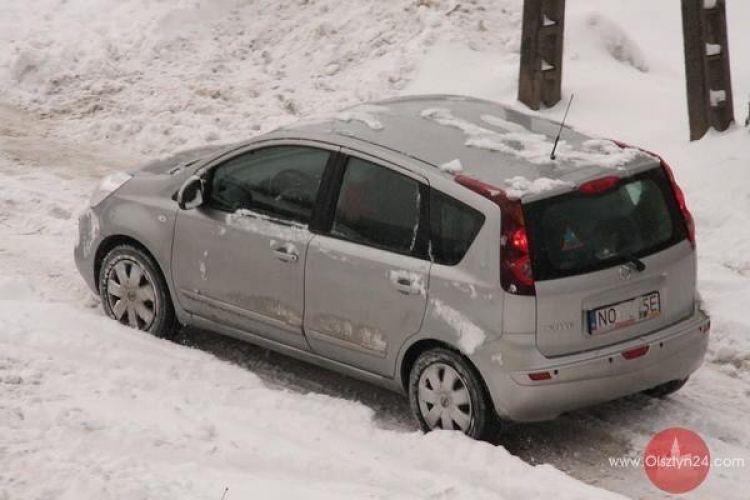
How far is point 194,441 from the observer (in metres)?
6.29

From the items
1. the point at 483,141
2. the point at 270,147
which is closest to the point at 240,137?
the point at 270,147

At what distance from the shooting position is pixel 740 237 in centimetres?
1027

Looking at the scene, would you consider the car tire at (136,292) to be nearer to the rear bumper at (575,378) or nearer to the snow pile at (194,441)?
the snow pile at (194,441)

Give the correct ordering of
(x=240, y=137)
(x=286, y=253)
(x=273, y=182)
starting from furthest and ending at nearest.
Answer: (x=240, y=137), (x=273, y=182), (x=286, y=253)

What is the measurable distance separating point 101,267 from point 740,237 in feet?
15.0

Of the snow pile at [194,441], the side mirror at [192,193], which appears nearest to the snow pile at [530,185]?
the snow pile at [194,441]

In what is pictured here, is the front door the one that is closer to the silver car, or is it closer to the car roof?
the silver car

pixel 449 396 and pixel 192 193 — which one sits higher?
pixel 192 193

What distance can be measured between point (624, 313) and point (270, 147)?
227 centimetres

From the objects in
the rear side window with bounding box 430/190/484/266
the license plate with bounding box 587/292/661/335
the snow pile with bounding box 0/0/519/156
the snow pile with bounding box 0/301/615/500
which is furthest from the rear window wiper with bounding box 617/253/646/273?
the snow pile with bounding box 0/0/519/156

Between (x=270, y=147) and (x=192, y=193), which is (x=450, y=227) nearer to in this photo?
(x=270, y=147)

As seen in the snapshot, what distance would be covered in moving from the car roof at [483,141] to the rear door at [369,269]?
206 mm

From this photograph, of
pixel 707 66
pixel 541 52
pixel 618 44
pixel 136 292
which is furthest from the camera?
→ pixel 618 44

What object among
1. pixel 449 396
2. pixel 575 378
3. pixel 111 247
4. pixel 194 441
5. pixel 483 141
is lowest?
pixel 449 396
